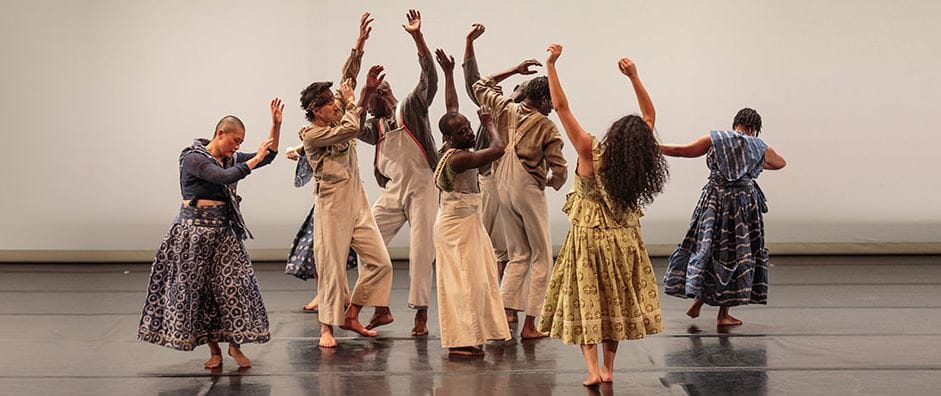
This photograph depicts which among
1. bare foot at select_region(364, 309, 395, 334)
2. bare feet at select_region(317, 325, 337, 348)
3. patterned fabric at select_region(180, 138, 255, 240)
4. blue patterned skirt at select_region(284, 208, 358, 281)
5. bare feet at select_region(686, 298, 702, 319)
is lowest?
bare feet at select_region(317, 325, 337, 348)

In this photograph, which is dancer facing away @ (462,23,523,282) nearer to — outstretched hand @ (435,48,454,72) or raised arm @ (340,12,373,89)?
outstretched hand @ (435,48,454,72)

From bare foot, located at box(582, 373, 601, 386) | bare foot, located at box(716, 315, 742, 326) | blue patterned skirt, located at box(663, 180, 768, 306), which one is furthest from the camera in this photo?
bare foot, located at box(716, 315, 742, 326)

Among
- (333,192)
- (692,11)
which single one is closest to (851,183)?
(692,11)

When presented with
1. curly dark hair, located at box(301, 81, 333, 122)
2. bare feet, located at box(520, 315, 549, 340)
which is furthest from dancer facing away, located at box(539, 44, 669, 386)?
curly dark hair, located at box(301, 81, 333, 122)

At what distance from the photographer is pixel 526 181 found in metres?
6.09

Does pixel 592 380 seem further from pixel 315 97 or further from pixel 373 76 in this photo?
pixel 315 97

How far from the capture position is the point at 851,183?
361 inches

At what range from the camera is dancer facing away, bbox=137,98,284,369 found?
5336 mm

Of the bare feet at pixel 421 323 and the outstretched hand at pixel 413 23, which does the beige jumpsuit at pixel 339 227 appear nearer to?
the bare feet at pixel 421 323

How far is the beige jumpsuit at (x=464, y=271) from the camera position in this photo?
5605 mm

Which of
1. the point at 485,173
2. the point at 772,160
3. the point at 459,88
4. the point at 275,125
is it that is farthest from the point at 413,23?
the point at 459,88

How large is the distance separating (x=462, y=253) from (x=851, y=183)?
460 centimetres

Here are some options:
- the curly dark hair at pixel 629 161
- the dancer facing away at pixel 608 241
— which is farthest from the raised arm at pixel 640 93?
the curly dark hair at pixel 629 161

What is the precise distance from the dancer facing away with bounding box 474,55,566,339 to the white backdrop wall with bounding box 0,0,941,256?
2791mm
